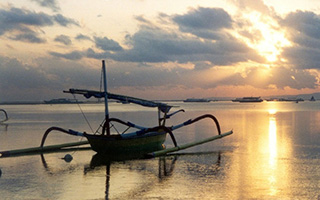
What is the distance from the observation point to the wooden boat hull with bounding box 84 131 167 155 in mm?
26825

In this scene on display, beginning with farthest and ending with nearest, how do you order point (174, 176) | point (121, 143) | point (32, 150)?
1. point (32, 150)
2. point (121, 143)
3. point (174, 176)

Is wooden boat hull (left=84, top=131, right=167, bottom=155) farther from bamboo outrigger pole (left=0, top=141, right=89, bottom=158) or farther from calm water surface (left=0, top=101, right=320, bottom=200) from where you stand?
bamboo outrigger pole (left=0, top=141, right=89, bottom=158)

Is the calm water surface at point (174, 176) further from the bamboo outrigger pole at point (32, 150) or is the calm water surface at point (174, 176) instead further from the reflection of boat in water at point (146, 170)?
the bamboo outrigger pole at point (32, 150)

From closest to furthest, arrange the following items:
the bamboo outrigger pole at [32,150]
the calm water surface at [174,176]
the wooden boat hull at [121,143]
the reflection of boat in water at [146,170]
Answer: the calm water surface at [174,176], the reflection of boat in water at [146,170], the wooden boat hull at [121,143], the bamboo outrigger pole at [32,150]

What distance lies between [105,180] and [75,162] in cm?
689

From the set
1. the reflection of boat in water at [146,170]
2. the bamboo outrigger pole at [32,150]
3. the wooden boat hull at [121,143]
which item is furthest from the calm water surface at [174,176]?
the bamboo outrigger pole at [32,150]

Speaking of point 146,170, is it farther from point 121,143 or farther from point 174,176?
point 121,143

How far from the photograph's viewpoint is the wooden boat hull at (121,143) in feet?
88.0

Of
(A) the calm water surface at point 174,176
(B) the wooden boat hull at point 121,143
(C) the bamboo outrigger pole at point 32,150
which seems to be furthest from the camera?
(C) the bamboo outrigger pole at point 32,150

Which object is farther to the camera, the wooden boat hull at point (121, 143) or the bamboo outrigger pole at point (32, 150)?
the bamboo outrigger pole at point (32, 150)

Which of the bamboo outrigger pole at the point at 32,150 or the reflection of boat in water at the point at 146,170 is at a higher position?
the bamboo outrigger pole at the point at 32,150

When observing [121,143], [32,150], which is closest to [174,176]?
[121,143]

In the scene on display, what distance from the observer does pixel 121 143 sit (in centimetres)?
2698

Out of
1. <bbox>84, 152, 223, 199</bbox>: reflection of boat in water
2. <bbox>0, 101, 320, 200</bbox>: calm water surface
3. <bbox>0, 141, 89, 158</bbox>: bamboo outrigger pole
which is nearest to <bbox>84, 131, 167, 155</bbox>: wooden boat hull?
<bbox>84, 152, 223, 199</bbox>: reflection of boat in water
